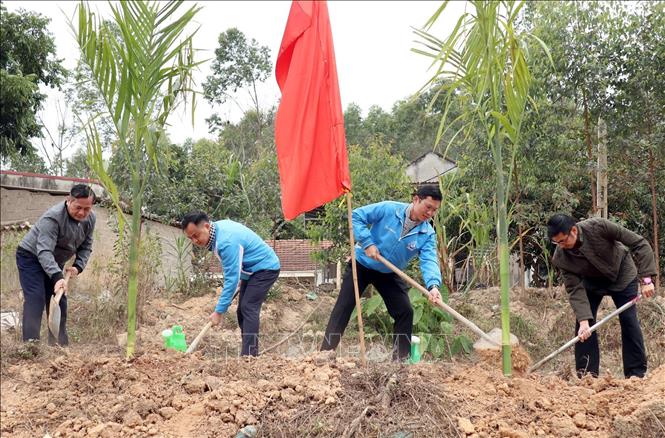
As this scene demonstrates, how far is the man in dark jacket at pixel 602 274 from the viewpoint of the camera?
15.5ft

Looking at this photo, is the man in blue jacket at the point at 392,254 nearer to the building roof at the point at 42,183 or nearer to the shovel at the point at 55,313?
the shovel at the point at 55,313

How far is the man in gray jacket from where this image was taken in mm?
4852

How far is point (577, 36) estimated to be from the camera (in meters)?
7.65

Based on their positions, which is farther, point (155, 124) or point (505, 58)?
point (155, 124)

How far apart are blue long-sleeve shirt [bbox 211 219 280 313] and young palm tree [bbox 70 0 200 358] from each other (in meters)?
0.69

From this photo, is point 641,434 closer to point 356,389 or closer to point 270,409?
point 356,389

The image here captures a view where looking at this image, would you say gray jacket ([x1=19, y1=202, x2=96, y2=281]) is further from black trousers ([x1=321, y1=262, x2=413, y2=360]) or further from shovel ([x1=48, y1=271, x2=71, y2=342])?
black trousers ([x1=321, y1=262, x2=413, y2=360])

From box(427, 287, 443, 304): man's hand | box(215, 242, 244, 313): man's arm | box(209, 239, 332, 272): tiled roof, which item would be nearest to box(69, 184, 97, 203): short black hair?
box(215, 242, 244, 313): man's arm

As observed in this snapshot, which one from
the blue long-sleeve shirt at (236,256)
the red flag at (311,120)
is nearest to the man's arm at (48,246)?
the blue long-sleeve shirt at (236,256)

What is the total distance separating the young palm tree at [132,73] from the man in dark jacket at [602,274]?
2.75m

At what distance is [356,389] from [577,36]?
5.72 metres

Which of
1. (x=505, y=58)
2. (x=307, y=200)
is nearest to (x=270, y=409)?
(x=307, y=200)

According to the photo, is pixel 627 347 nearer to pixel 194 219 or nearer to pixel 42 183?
pixel 194 219

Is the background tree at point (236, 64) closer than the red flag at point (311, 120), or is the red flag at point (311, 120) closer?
the red flag at point (311, 120)
